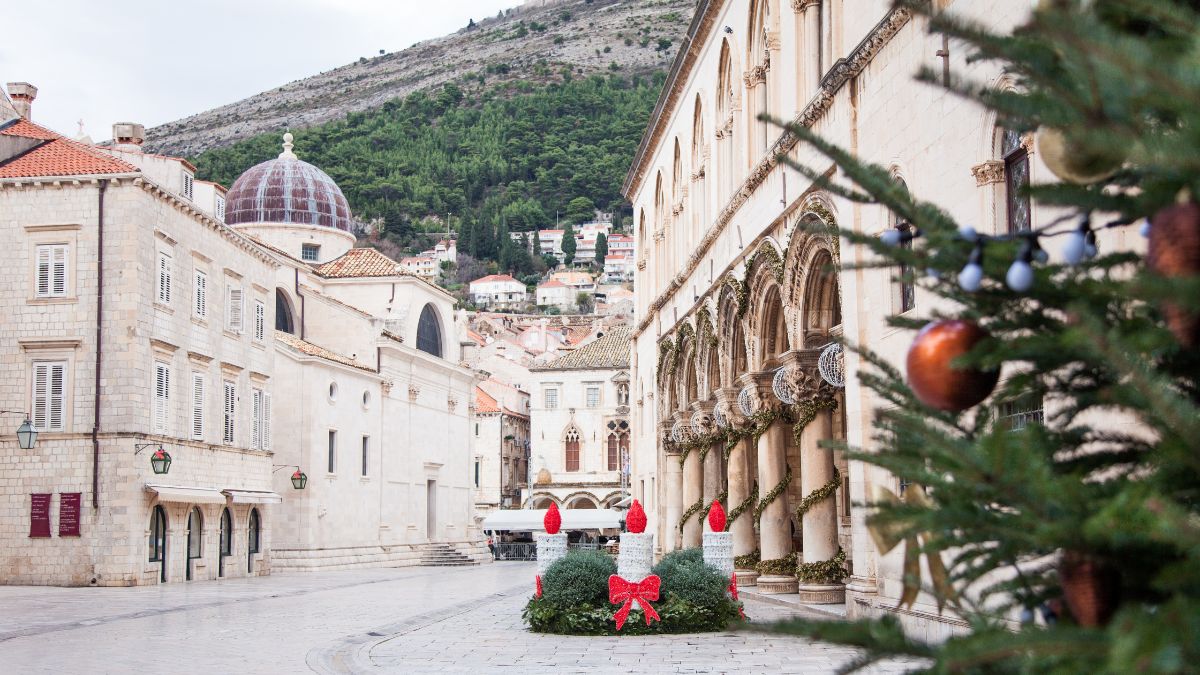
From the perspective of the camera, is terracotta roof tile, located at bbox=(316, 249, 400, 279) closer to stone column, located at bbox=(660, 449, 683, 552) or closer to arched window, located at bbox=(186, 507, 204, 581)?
stone column, located at bbox=(660, 449, 683, 552)

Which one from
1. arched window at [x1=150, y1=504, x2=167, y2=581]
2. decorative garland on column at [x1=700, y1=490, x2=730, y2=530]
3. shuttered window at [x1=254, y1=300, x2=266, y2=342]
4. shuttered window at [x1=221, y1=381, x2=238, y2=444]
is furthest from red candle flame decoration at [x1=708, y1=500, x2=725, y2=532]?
shuttered window at [x1=254, y1=300, x2=266, y2=342]

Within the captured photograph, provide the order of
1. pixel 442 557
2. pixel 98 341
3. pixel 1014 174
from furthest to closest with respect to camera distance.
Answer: pixel 442 557 < pixel 98 341 < pixel 1014 174

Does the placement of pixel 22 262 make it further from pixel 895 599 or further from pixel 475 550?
pixel 475 550

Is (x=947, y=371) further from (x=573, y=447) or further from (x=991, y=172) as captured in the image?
(x=573, y=447)

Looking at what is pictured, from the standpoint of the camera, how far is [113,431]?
32.5 m

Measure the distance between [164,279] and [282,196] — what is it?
91.6ft

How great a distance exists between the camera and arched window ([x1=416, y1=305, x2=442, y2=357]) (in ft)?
198

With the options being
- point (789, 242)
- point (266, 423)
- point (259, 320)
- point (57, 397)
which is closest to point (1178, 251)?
point (789, 242)

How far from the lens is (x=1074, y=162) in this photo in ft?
12.6

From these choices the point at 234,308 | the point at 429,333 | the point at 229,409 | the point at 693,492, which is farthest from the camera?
the point at 429,333

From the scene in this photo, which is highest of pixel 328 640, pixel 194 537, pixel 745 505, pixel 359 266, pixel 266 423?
pixel 359 266

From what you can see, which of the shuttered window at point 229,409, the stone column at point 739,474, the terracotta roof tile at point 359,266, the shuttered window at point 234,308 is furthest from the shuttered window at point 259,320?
the stone column at point 739,474

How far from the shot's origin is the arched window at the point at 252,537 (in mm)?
39906

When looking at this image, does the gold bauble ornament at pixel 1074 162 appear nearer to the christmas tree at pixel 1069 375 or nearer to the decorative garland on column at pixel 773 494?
the christmas tree at pixel 1069 375
